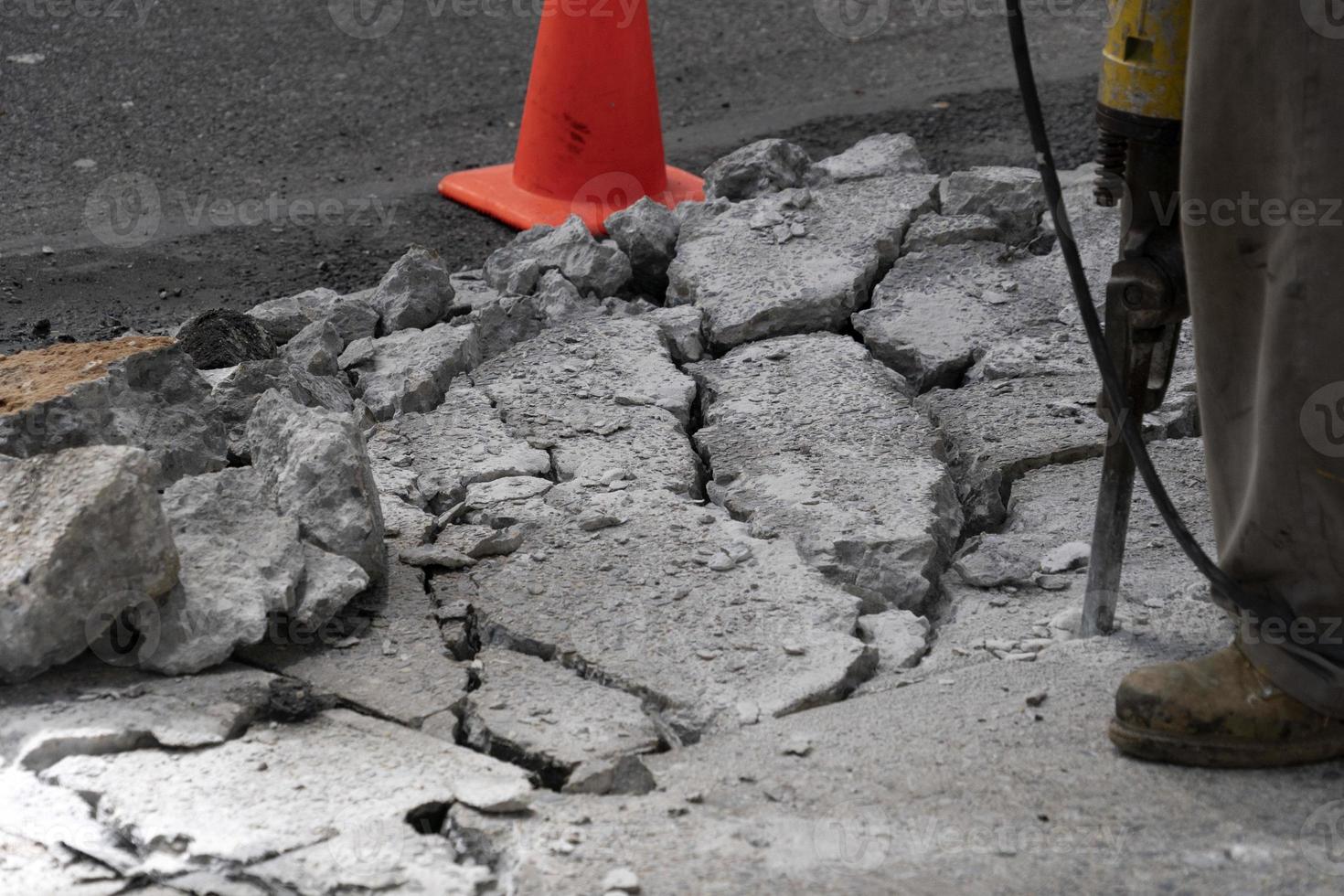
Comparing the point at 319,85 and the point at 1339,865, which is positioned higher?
the point at 319,85

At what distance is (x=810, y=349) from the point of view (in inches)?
119

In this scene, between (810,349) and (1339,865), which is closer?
(1339,865)

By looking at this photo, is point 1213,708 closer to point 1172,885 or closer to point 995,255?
point 1172,885

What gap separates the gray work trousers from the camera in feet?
5.18

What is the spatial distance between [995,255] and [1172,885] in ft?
6.80

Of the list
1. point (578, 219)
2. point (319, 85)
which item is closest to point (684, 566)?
point (578, 219)

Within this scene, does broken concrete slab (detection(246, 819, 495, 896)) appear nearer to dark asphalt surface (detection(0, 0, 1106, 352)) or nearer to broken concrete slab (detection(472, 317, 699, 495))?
broken concrete slab (detection(472, 317, 699, 495))
